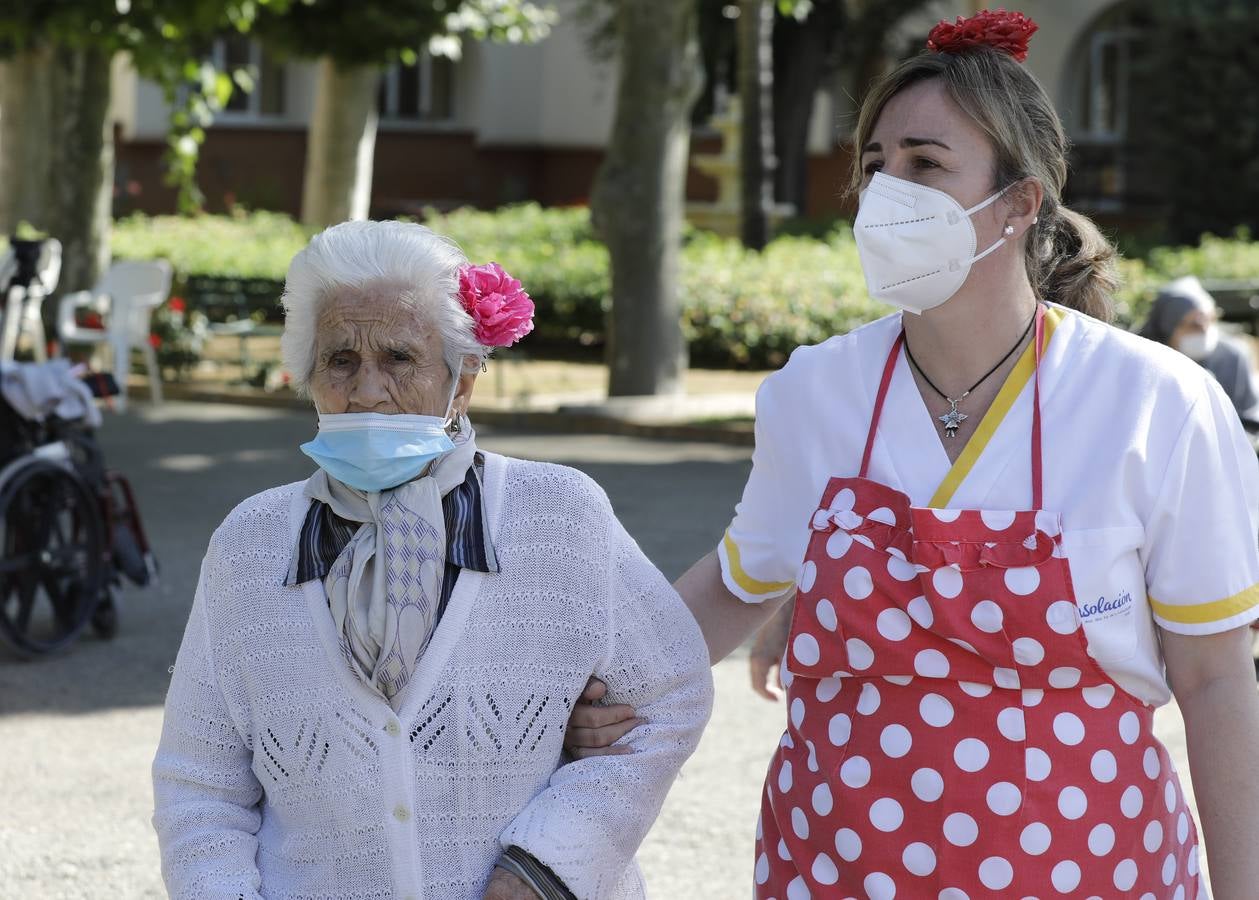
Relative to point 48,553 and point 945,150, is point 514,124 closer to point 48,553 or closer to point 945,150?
point 48,553

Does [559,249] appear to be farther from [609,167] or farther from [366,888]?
[366,888]

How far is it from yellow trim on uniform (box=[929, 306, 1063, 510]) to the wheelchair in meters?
5.33

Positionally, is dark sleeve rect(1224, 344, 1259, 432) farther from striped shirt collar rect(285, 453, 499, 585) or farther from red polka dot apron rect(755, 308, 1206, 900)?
striped shirt collar rect(285, 453, 499, 585)

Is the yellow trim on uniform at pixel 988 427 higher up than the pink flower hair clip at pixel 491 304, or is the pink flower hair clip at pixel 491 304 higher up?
the pink flower hair clip at pixel 491 304

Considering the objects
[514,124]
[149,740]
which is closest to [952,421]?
[149,740]

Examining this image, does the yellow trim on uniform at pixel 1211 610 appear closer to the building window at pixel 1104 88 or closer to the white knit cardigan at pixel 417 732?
the white knit cardigan at pixel 417 732

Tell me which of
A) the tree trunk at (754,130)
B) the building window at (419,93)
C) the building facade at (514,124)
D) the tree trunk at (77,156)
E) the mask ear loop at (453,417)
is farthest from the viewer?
the building window at (419,93)

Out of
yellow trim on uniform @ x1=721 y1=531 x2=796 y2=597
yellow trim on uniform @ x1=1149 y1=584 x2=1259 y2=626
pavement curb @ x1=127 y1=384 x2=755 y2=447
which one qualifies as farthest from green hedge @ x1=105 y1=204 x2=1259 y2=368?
yellow trim on uniform @ x1=1149 y1=584 x2=1259 y2=626

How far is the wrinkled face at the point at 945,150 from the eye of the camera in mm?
2508

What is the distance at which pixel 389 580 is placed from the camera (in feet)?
7.97

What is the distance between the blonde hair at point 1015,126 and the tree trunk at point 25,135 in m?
14.0

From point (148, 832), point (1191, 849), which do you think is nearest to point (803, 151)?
point (148, 832)

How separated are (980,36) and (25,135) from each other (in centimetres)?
1565

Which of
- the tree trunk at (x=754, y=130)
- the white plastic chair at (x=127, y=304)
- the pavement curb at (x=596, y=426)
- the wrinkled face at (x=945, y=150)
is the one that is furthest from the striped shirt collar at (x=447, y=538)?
the tree trunk at (x=754, y=130)
